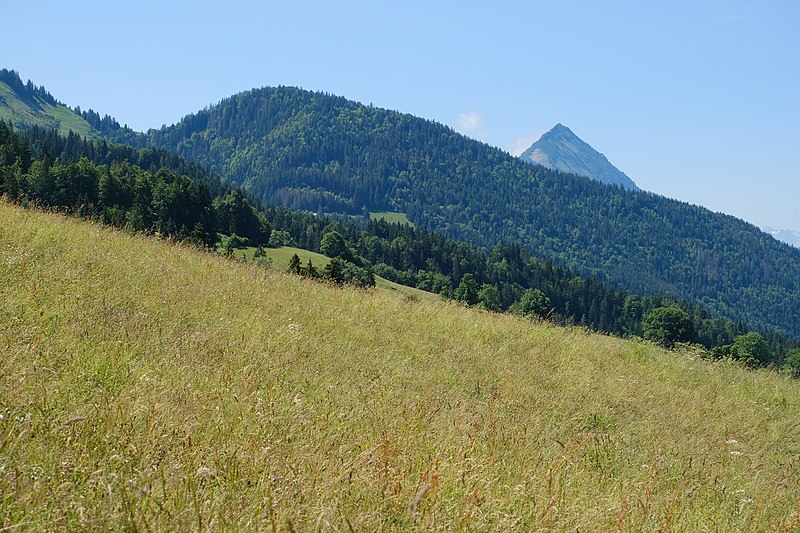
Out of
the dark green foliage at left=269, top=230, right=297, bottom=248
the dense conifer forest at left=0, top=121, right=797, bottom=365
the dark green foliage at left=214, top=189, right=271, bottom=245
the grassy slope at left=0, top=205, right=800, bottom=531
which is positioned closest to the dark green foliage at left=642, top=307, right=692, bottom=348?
the dense conifer forest at left=0, top=121, right=797, bottom=365

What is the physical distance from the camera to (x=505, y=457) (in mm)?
5352

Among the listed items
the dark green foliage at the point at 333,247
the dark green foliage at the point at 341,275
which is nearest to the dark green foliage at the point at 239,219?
the dark green foliage at the point at 333,247

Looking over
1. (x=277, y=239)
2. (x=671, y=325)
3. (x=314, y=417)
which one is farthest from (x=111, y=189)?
(x=314, y=417)

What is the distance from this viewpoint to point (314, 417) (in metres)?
5.25

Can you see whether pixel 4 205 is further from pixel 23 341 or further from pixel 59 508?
pixel 59 508

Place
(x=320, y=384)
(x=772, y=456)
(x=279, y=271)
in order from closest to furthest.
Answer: (x=320, y=384) < (x=772, y=456) < (x=279, y=271)

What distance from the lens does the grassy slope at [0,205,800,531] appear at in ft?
11.4

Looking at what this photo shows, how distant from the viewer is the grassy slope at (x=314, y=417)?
3461mm

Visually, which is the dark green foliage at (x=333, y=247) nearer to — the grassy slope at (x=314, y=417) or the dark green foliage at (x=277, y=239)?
the dark green foliage at (x=277, y=239)

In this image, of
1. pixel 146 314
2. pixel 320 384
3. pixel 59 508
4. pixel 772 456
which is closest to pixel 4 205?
pixel 146 314

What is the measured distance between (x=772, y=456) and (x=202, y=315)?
8823mm

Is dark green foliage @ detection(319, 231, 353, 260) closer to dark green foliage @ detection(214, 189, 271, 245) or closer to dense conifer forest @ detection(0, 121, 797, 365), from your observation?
Result: dense conifer forest @ detection(0, 121, 797, 365)

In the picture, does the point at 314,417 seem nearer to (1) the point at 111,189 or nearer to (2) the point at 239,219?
(1) the point at 111,189

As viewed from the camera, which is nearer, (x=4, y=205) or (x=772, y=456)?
(x=772, y=456)
